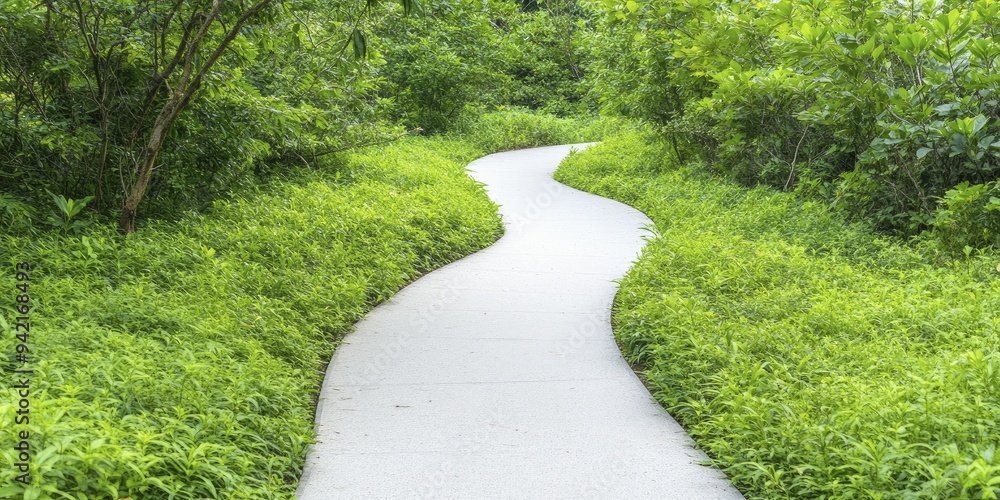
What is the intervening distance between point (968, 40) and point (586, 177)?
→ 669 cm

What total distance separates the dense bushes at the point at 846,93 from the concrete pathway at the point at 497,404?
2.29 m

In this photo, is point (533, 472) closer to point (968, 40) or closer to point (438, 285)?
point (438, 285)

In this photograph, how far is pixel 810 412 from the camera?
360 cm

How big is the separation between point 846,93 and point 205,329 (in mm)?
5447

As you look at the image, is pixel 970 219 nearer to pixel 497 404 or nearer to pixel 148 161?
pixel 497 404

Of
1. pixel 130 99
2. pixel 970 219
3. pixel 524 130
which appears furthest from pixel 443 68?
pixel 970 219

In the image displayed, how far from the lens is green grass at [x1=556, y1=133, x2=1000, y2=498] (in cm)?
306

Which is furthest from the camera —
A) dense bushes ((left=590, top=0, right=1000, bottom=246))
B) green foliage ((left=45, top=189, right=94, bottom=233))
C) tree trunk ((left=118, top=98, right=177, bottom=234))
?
dense bushes ((left=590, top=0, right=1000, bottom=246))

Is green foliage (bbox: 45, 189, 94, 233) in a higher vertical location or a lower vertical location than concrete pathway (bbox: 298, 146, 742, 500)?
higher

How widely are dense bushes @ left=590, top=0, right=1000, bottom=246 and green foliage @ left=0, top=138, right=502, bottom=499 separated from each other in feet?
10.7

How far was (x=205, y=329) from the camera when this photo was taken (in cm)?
445

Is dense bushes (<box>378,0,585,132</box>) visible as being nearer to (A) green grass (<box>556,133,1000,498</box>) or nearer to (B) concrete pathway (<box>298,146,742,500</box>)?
(B) concrete pathway (<box>298,146,742,500</box>)

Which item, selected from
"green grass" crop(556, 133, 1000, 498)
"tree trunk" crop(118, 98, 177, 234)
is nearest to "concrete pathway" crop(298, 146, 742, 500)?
"green grass" crop(556, 133, 1000, 498)

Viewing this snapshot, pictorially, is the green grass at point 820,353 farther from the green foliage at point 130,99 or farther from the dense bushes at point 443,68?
the dense bushes at point 443,68
